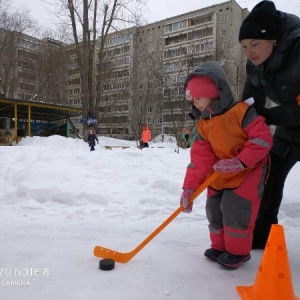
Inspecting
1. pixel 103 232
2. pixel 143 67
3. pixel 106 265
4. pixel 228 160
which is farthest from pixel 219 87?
pixel 143 67

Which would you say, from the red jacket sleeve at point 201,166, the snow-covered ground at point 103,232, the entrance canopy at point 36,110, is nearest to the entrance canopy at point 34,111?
the entrance canopy at point 36,110

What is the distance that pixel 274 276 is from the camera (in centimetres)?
142

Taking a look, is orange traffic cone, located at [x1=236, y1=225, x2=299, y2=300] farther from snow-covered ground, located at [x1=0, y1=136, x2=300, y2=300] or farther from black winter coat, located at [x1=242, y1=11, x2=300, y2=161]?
black winter coat, located at [x1=242, y1=11, x2=300, y2=161]

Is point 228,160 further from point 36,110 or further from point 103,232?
point 36,110

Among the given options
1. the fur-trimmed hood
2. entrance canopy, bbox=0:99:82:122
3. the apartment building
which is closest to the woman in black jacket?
the fur-trimmed hood

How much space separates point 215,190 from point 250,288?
687mm

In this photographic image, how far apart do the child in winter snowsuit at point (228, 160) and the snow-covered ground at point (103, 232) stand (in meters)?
0.18

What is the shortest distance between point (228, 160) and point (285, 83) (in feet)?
1.99

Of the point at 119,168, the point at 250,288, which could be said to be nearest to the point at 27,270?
the point at 250,288

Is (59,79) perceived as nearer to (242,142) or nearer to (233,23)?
(233,23)

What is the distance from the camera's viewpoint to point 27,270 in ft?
6.07

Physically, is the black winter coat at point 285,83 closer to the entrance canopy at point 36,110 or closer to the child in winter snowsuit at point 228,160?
the child in winter snowsuit at point 228,160

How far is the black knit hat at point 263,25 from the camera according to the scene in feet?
6.01

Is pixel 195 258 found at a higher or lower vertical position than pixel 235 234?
lower
